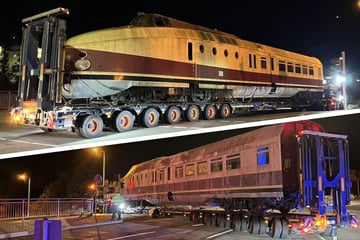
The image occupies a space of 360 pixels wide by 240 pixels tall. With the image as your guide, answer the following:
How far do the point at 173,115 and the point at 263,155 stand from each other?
11.2 feet

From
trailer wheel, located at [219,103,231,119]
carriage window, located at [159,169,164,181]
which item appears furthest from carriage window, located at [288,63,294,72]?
carriage window, located at [159,169,164,181]

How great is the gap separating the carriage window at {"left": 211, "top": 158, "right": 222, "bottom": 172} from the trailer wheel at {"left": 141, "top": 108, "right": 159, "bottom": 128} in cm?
350

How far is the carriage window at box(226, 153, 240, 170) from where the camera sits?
14048 mm

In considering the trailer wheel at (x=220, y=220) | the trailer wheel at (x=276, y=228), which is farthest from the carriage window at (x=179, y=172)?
the trailer wheel at (x=276, y=228)

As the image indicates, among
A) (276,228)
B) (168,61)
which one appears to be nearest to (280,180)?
(276,228)

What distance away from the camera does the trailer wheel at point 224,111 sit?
15.8 meters

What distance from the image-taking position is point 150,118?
12.8 meters

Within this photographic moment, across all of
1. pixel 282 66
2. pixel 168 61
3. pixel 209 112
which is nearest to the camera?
pixel 168 61

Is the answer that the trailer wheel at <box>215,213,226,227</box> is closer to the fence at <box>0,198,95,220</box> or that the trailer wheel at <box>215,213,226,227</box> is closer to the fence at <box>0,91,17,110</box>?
the fence at <box>0,198,95,220</box>

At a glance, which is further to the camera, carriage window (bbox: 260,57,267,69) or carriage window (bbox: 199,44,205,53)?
carriage window (bbox: 260,57,267,69)

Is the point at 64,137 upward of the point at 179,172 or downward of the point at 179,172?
upward

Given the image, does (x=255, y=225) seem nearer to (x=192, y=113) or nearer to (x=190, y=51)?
(x=192, y=113)

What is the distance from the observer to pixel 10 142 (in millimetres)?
10859

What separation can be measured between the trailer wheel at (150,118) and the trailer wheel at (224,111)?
371 centimetres
